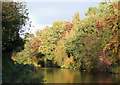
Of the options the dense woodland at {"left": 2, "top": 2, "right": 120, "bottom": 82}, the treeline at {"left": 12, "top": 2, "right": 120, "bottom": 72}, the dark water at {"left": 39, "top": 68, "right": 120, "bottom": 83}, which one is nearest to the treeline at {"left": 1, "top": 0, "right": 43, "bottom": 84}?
the dense woodland at {"left": 2, "top": 2, "right": 120, "bottom": 82}

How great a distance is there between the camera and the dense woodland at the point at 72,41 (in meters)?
21.9

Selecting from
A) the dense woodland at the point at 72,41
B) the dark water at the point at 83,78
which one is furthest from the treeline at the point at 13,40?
the dark water at the point at 83,78

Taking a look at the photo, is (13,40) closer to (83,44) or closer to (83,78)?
(83,78)

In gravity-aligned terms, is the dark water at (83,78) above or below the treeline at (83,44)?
below

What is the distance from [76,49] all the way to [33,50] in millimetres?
23218

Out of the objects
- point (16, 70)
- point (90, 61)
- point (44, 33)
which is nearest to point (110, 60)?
point (90, 61)

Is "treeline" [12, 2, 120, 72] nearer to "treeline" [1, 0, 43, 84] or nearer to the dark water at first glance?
"treeline" [1, 0, 43, 84]

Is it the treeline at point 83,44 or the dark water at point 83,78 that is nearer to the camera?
the dark water at point 83,78

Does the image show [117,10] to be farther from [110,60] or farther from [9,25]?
[9,25]

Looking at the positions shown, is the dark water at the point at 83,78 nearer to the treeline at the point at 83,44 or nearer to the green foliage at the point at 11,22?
the treeline at the point at 83,44

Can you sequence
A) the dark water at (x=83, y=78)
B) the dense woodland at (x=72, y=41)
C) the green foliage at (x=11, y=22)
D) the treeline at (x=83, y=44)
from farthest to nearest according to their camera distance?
the treeline at (x=83, y=44)
the dark water at (x=83, y=78)
the dense woodland at (x=72, y=41)
the green foliage at (x=11, y=22)

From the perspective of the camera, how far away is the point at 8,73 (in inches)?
724

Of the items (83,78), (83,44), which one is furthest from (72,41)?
(83,78)

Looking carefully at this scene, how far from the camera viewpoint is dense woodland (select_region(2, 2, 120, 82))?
21.9m
